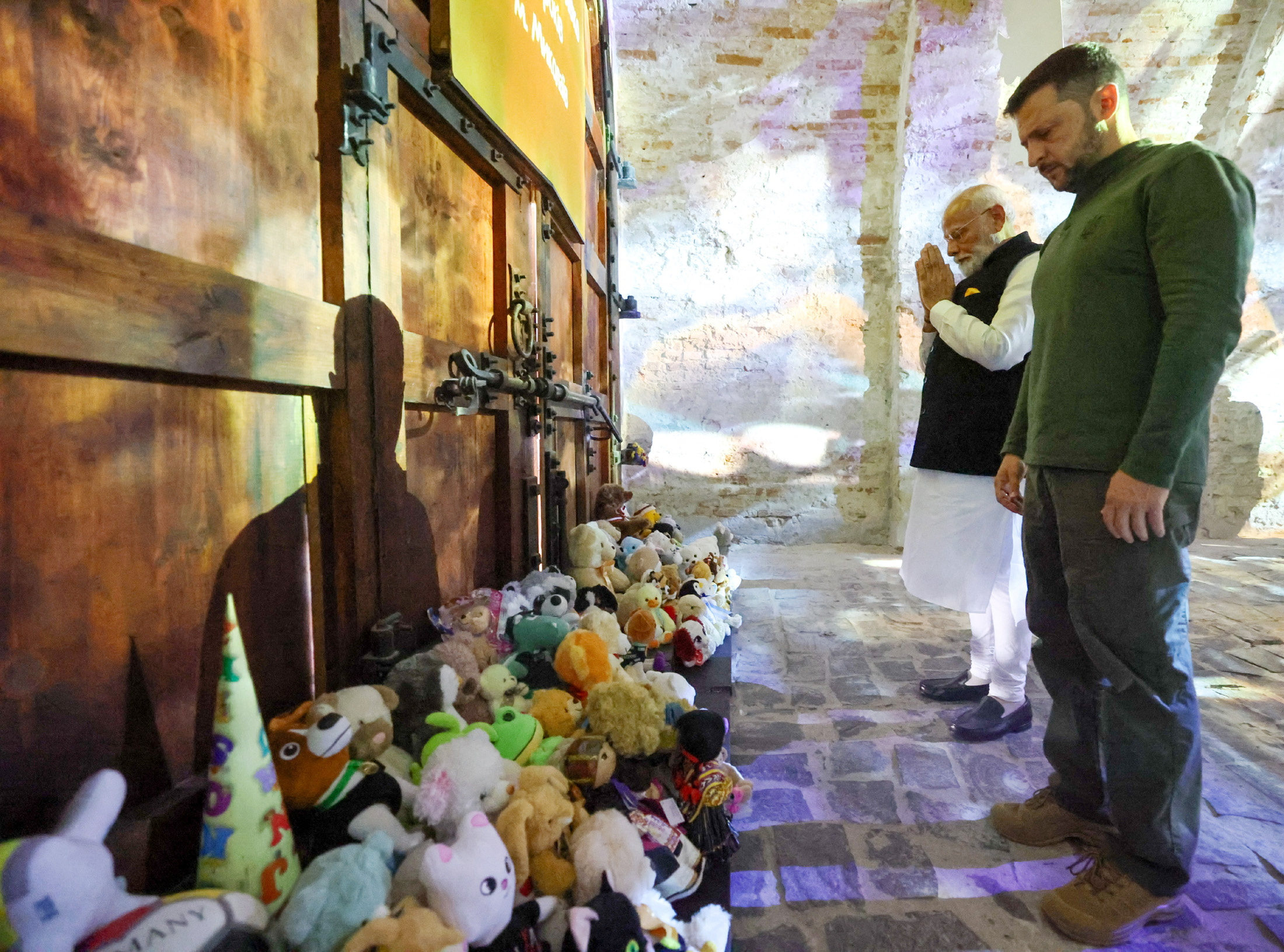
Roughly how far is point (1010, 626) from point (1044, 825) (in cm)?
70

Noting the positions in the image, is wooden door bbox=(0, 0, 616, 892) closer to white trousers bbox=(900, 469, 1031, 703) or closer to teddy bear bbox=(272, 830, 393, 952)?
teddy bear bbox=(272, 830, 393, 952)

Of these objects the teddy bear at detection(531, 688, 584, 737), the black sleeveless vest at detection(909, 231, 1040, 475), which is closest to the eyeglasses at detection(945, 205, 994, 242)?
the black sleeveless vest at detection(909, 231, 1040, 475)

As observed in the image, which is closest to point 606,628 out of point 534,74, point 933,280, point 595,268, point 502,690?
point 502,690

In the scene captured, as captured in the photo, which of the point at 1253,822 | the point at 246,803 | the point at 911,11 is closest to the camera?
the point at 246,803

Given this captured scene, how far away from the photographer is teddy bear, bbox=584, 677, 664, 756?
1.39m

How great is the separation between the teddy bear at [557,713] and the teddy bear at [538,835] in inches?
12.4

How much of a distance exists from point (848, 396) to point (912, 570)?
3.41 m

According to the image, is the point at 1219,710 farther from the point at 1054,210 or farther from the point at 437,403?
the point at 1054,210

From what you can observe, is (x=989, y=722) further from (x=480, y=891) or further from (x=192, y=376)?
(x=192, y=376)

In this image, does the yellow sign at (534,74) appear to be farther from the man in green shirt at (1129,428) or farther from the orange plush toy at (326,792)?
the orange plush toy at (326,792)

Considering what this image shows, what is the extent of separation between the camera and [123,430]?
0.90 metres

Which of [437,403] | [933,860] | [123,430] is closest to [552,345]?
[437,403]

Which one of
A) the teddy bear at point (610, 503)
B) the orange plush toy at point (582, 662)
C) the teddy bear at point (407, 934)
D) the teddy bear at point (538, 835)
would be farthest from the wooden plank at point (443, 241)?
the teddy bear at point (610, 503)

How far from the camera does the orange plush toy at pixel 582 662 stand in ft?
5.34
